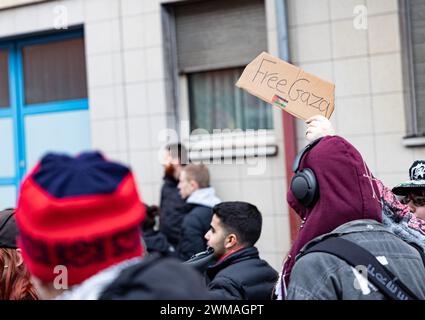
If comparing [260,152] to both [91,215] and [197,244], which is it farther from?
[91,215]

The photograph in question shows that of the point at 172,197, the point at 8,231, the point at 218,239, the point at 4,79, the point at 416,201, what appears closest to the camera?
the point at 8,231

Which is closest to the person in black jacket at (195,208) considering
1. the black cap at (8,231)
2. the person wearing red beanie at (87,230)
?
the black cap at (8,231)

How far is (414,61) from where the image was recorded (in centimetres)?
626

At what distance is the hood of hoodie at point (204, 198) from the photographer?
6.00 m

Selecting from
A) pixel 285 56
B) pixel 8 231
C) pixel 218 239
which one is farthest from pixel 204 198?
pixel 8 231

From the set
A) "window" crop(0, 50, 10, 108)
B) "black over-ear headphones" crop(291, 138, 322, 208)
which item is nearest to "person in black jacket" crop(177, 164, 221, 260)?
"black over-ear headphones" crop(291, 138, 322, 208)

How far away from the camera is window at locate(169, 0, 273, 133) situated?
7.11m

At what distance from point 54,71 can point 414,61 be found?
4481mm

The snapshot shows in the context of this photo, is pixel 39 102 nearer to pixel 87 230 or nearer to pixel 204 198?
pixel 204 198

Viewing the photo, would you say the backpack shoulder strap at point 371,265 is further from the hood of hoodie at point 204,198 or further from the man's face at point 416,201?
the hood of hoodie at point 204,198

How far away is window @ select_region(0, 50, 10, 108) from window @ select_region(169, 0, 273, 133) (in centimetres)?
260

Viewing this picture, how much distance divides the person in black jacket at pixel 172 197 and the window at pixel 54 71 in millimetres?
1912

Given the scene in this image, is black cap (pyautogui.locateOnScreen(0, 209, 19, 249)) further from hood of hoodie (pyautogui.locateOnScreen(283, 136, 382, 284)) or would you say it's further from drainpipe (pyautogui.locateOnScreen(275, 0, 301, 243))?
drainpipe (pyautogui.locateOnScreen(275, 0, 301, 243))
